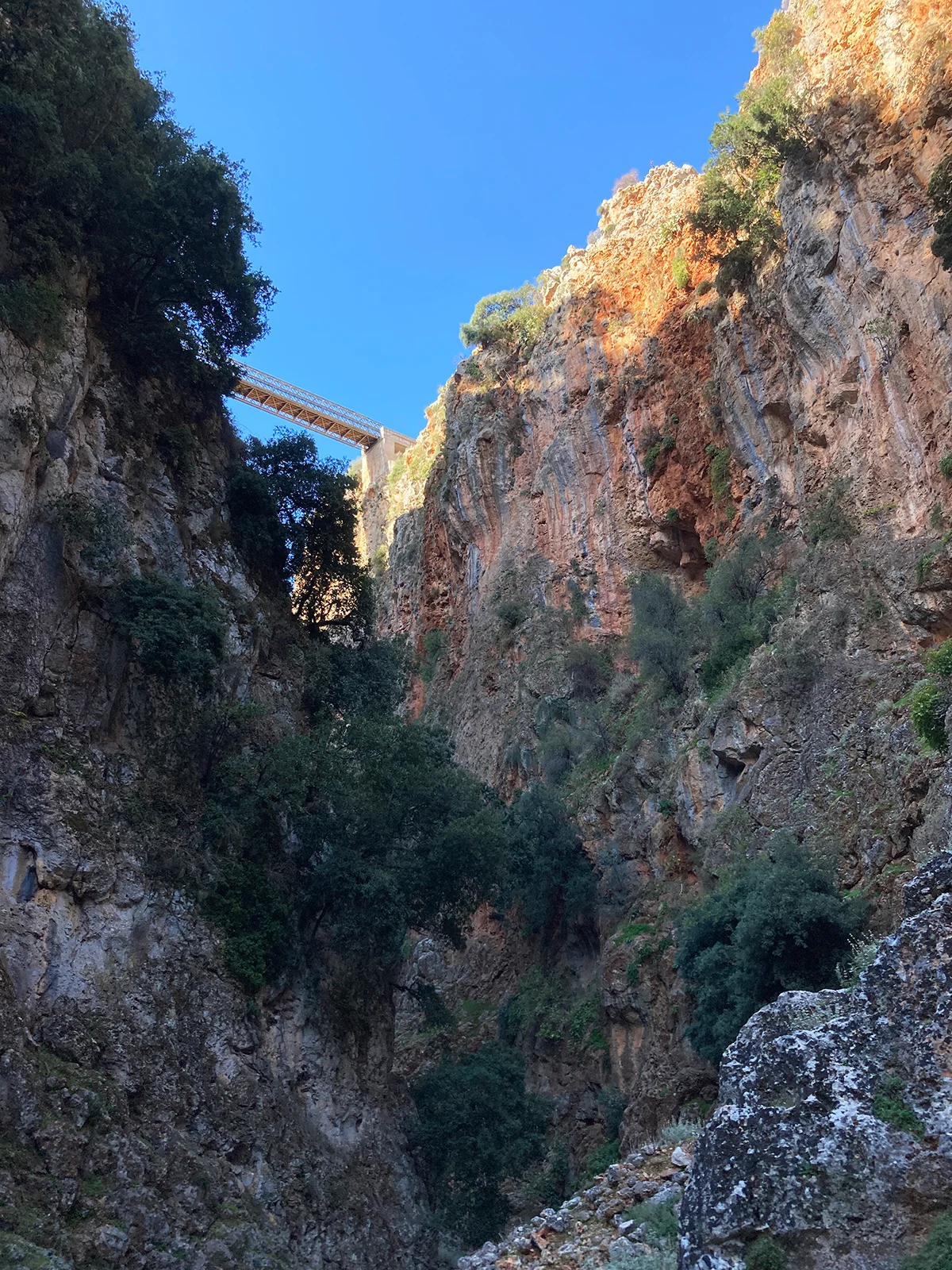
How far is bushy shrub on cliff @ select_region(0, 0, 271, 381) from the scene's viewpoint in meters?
15.5

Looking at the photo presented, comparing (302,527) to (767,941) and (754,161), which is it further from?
(754,161)

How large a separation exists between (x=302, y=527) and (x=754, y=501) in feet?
42.3

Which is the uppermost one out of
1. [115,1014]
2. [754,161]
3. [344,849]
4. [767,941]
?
[754,161]

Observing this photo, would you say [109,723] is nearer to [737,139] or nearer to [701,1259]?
[701,1259]

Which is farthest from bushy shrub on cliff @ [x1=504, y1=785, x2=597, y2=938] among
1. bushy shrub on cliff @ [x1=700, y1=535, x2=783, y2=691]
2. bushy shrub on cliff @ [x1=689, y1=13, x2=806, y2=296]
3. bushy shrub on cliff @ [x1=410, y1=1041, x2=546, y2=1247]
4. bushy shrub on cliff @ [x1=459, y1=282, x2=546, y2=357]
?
bushy shrub on cliff @ [x1=459, y1=282, x2=546, y2=357]

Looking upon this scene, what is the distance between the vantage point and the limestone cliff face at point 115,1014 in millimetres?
11539

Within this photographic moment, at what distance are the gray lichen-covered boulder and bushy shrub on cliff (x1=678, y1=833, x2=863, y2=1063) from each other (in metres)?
5.56

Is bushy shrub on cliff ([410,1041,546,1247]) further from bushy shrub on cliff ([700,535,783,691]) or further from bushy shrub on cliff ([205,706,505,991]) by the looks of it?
bushy shrub on cliff ([700,535,783,691])

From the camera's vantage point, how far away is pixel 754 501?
2642 cm

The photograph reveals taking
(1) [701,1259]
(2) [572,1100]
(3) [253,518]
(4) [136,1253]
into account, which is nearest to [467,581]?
(3) [253,518]

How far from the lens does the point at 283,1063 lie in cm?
1542

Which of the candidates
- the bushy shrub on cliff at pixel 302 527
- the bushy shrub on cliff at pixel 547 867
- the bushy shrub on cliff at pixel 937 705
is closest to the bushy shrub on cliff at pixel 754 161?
the bushy shrub on cliff at pixel 302 527

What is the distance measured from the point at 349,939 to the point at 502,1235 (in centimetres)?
598

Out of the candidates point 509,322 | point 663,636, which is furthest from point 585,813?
point 509,322
